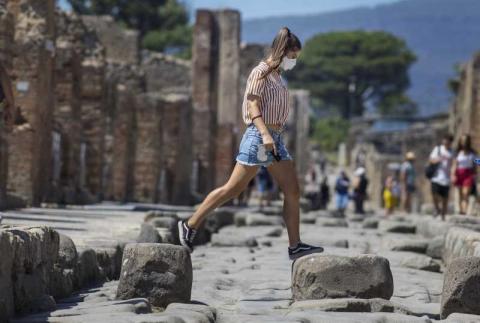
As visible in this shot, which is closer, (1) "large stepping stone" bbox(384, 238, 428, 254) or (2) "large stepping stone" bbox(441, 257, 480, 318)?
(2) "large stepping stone" bbox(441, 257, 480, 318)

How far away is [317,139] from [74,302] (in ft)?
309

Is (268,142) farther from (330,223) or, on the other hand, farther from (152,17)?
(152,17)

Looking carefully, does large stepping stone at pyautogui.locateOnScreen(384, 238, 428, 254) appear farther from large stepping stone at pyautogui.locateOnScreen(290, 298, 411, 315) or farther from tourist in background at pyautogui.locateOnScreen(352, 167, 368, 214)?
tourist in background at pyautogui.locateOnScreen(352, 167, 368, 214)

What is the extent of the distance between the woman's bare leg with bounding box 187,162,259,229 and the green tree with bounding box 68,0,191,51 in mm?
54629

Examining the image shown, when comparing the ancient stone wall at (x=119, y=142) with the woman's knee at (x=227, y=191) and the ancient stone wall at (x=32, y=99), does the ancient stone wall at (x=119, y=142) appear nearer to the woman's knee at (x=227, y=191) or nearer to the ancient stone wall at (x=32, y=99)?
the ancient stone wall at (x=32, y=99)

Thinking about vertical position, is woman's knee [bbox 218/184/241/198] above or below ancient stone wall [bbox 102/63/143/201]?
below

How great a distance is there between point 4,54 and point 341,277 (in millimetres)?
9382

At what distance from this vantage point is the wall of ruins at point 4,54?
16.7 m

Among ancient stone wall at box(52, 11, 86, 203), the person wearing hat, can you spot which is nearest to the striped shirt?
ancient stone wall at box(52, 11, 86, 203)

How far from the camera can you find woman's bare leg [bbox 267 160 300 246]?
9539 millimetres

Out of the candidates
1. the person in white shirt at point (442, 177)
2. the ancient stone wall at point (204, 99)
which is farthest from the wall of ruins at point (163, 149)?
the person in white shirt at point (442, 177)

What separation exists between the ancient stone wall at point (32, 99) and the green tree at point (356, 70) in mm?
93997

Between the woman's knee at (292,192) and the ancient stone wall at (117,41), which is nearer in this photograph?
the woman's knee at (292,192)

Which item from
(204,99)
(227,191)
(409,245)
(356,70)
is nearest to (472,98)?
(204,99)
